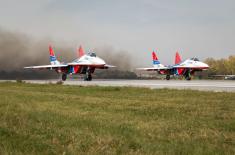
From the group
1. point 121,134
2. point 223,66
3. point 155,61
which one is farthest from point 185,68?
point 223,66

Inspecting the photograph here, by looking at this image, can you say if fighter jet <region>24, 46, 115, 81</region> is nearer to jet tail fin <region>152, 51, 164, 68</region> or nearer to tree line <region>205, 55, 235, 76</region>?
jet tail fin <region>152, 51, 164, 68</region>

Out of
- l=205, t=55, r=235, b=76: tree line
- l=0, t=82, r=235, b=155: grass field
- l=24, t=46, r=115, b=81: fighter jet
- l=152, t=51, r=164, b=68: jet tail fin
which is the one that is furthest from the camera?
l=205, t=55, r=235, b=76: tree line

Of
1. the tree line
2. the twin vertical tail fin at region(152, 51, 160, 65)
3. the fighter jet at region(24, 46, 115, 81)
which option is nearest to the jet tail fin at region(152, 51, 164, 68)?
the twin vertical tail fin at region(152, 51, 160, 65)

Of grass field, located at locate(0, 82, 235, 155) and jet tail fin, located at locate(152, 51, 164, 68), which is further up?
jet tail fin, located at locate(152, 51, 164, 68)

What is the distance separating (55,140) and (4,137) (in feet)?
3.65

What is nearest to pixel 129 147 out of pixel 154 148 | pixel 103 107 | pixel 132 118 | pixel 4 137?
pixel 154 148

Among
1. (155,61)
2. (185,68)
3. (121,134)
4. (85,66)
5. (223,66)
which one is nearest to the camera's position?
(121,134)

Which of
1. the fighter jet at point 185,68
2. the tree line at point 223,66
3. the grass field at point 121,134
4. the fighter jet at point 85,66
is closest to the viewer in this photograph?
the grass field at point 121,134

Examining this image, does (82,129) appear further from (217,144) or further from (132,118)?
(217,144)

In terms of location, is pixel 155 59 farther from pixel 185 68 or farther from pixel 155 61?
pixel 185 68

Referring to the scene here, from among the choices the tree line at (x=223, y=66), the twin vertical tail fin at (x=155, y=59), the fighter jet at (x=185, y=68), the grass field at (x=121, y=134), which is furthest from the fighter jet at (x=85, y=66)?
the tree line at (x=223, y=66)

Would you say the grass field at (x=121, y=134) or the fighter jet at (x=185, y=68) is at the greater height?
the fighter jet at (x=185, y=68)

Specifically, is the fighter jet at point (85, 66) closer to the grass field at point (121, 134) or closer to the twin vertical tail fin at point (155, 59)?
the twin vertical tail fin at point (155, 59)

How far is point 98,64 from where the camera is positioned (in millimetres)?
40406
